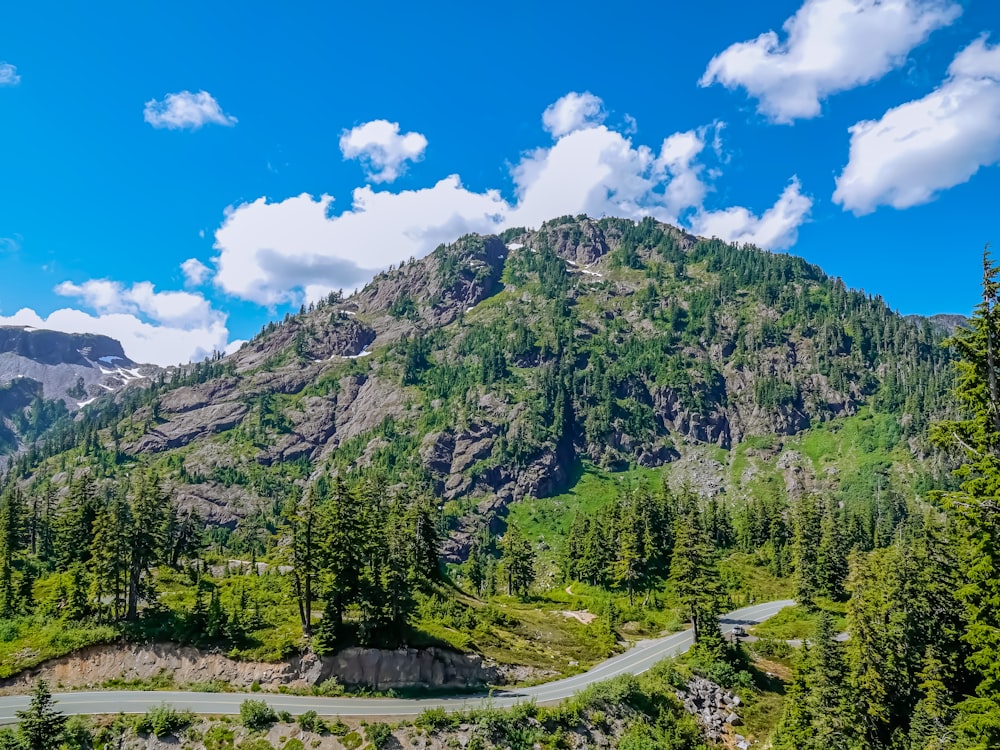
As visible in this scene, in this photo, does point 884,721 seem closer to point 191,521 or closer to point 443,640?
point 443,640

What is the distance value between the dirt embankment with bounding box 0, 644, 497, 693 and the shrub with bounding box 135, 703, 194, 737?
6524 millimetres

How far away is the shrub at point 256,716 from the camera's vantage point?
42.6 meters

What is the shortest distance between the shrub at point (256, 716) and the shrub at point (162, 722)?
4.03 meters

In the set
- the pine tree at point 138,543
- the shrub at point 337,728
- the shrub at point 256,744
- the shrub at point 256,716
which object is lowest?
the shrub at point 337,728

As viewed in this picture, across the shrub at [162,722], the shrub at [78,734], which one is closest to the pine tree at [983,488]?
the shrub at [162,722]

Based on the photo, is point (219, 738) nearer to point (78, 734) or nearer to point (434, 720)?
point (78, 734)

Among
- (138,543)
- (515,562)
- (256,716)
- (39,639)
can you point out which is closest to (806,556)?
(515,562)

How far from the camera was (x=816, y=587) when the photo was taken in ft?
294

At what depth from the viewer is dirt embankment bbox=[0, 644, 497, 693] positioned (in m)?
49.2

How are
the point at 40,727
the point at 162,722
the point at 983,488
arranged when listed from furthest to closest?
the point at 162,722 < the point at 40,727 < the point at 983,488

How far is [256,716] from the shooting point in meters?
42.8

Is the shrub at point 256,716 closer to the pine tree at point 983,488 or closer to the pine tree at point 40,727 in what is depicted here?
the pine tree at point 40,727

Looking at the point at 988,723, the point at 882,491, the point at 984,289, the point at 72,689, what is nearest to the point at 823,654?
the point at 988,723

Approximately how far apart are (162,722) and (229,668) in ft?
28.9
